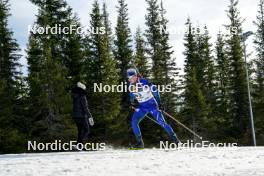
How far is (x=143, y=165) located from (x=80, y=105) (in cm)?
435

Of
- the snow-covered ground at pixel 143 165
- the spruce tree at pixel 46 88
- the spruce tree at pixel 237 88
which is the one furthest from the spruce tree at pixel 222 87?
the snow-covered ground at pixel 143 165

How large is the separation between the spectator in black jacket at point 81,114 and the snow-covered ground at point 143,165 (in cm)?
213

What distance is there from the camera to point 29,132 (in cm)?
3494

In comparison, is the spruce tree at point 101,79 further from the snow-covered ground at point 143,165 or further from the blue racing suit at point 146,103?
the snow-covered ground at point 143,165

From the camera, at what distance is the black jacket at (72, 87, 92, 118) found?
43.1 ft

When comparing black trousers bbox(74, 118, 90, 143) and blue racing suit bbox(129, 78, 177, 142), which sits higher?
blue racing suit bbox(129, 78, 177, 142)

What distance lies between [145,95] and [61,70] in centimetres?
2286

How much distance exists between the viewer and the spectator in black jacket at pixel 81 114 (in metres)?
13.1

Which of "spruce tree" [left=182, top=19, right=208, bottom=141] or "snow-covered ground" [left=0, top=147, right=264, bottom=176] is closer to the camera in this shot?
"snow-covered ground" [left=0, top=147, right=264, bottom=176]

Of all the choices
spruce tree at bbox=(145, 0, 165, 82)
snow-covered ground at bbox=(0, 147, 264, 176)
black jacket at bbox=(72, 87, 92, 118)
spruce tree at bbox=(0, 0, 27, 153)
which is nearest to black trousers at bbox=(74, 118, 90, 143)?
black jacket at bbox=(72, 87, 92, 118)

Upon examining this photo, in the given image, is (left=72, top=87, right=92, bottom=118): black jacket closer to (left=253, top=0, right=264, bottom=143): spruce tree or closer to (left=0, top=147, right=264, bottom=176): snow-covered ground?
(left=0, top=147, right=264, bottom=176): snow-covered ground

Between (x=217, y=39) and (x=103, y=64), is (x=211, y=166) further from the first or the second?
(x=217, y=39)

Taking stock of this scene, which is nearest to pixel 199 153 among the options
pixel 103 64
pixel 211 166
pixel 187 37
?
pixel 211 166

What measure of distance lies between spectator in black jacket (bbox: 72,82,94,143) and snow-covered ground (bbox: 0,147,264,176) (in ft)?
6.99
